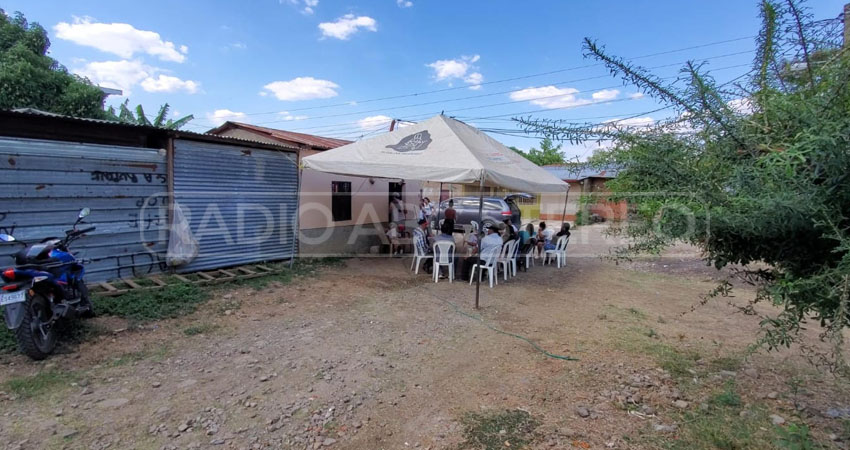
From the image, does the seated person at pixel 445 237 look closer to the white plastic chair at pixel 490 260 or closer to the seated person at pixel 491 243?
the seated person at pixel 491 243

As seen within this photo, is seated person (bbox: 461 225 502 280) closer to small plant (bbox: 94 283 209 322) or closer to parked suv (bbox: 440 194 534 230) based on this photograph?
small plant (bbox: 94 283 209 322)

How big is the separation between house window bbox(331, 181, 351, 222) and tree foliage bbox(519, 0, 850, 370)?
733 cm

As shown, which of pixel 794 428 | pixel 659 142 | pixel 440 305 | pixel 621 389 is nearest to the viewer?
pixel 659 142

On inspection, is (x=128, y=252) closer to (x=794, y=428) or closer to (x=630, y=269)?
(x=794, y=428)

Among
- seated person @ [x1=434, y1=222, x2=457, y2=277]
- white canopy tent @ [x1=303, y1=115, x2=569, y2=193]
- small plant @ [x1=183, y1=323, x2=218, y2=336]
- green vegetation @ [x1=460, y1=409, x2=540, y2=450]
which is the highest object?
white canopy tent @ [x1=303, y1=115, x2=569, y2=193]

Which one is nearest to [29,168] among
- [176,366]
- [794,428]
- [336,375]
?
[176,366]

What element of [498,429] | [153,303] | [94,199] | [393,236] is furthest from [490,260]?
[94,199]

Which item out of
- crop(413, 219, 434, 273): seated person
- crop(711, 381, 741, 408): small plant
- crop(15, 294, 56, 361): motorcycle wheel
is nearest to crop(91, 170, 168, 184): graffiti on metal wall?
crop(15, 294, 56, 361): motorcycle wheel

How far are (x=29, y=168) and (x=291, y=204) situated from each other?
12.6ft

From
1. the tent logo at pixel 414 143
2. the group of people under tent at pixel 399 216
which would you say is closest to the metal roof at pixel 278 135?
the group of people under tent at pixel 399 216

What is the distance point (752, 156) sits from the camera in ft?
5.72

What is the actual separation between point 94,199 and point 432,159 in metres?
4.78

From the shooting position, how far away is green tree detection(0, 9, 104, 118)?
34.1 feet

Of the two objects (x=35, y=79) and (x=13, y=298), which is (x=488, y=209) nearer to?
(x=13, y=298)
